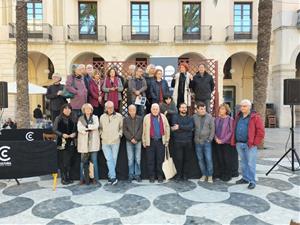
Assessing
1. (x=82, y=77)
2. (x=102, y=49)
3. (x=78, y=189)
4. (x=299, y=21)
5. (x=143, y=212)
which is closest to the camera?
(x=143, y=212)

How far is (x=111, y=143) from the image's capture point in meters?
5.90

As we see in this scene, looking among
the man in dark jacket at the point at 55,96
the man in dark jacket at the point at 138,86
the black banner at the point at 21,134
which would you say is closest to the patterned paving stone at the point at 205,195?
the man in dark jacket at the point at 138,86

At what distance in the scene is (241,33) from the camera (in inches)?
795

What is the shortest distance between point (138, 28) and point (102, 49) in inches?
119

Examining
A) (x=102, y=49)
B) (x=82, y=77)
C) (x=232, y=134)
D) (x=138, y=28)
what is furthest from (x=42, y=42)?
(x=232, y=134)

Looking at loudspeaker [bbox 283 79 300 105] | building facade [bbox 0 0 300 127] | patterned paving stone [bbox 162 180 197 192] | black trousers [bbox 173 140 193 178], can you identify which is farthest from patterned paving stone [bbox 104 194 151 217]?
Result: building facade [bbox 0 0 300 127]

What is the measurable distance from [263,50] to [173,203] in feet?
23.0

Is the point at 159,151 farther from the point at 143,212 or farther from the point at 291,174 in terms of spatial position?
the point at 291,174

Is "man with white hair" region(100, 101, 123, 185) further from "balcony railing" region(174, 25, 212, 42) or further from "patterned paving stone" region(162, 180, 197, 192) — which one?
"balcony railing" region(174, 25, 212, 42)

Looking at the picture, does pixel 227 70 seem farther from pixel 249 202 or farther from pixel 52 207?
pixel 52 207

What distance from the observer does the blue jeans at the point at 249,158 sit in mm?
5672

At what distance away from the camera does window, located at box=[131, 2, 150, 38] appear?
65.7 feet

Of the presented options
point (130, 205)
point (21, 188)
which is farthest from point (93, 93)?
point (130, 205)

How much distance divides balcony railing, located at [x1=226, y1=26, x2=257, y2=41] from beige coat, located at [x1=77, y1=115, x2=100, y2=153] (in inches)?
655
